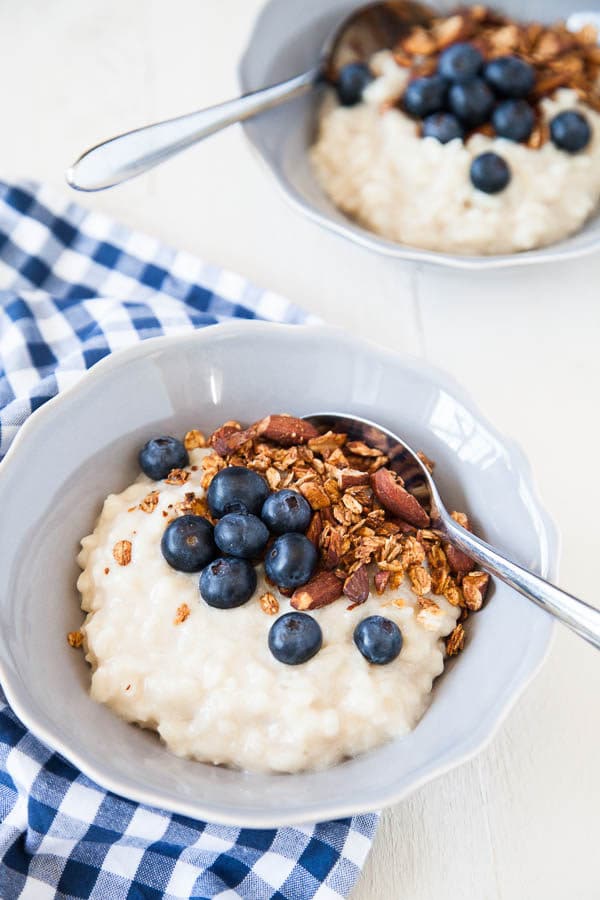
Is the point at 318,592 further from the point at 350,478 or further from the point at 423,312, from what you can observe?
the point at 423,312

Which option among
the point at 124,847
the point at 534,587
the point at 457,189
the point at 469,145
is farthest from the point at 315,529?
the point at 469,145

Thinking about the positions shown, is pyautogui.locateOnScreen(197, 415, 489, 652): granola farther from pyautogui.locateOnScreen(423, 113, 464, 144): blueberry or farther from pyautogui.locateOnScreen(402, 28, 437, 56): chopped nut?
pyautogui.locateOnScreen(402, 28, 437, 56): chopped nut

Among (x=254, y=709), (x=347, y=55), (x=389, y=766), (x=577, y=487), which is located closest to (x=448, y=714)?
(x=389, y=766)

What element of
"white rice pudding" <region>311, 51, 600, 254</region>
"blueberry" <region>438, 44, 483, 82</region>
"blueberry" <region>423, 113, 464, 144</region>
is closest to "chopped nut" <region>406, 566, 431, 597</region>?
"white rice pudding" <region>311, 51, 600, 254</region>

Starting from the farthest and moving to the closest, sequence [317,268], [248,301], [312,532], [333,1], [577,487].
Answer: [333,1] → [317,268] → [248,301] → [577,487] → [312,532]

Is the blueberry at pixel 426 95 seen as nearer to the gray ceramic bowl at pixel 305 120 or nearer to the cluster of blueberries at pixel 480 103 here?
the cluster of blueberries at pixel 480 103

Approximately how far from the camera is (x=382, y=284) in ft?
7.88

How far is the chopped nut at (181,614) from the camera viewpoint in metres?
1.57

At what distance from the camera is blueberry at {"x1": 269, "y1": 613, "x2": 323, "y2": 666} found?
4.92 ft

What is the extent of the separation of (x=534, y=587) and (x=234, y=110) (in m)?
1.37

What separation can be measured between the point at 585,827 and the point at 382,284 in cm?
132

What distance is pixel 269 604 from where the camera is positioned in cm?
159

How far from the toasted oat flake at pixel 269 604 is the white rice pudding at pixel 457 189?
1.08 metres

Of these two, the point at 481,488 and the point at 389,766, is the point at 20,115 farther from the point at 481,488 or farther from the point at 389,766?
the point at 389,766
